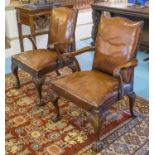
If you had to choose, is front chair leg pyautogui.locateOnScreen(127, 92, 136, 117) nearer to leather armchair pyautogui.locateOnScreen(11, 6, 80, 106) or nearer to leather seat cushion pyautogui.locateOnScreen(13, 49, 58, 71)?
leather armchair pyautogui.locateOnScreen(11, 6, 80, 106)

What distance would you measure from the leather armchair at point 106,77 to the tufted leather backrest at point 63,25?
0.50 meters

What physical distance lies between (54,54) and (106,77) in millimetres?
875

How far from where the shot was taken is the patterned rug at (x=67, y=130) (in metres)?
2.00

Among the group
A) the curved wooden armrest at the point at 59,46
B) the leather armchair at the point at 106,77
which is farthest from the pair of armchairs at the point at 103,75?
the curved wooden armrest at the point at 59,46

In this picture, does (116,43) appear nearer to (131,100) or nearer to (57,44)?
(131,100)

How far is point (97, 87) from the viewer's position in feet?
6.51

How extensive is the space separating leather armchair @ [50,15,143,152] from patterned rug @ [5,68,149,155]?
0.42ft

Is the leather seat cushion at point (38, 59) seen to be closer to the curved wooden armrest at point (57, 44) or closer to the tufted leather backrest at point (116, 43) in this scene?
the curved wooden armrest at point (57, 44)

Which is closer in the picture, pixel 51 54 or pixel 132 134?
pixel 132 134

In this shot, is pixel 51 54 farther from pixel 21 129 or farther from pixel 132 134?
pixel 132 134

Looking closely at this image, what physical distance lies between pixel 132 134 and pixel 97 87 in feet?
1.97

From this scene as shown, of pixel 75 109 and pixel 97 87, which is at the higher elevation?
pixel 97 87
